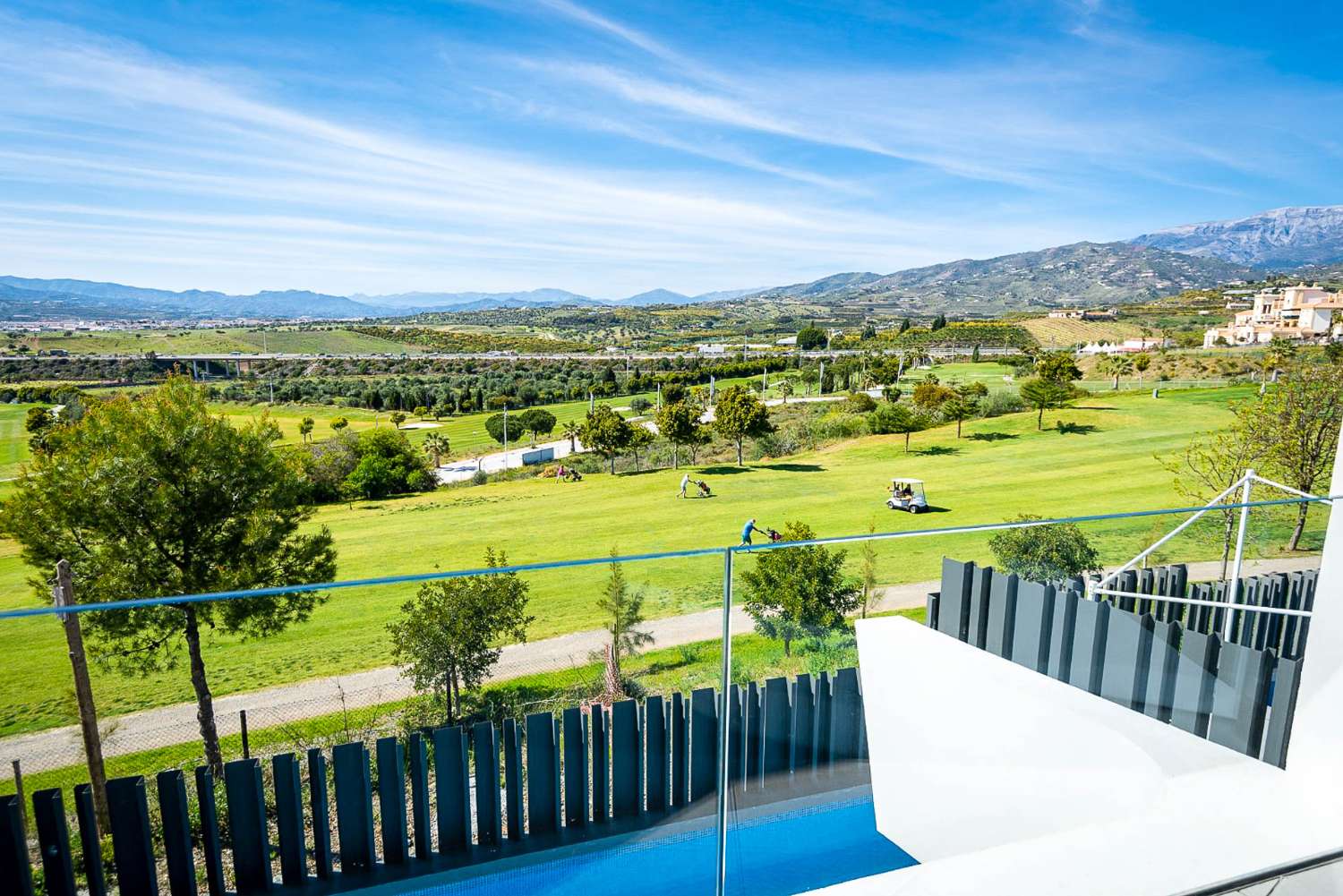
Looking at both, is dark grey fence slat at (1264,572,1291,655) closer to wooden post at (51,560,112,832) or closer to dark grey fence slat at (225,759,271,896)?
dark grey fence slat at (225,759,271,896)

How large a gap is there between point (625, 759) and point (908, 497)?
65.2 ft

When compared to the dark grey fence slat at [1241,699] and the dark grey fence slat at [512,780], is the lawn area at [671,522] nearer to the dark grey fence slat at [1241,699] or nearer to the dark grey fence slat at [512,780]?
the dark grey fence slat at [512,780]

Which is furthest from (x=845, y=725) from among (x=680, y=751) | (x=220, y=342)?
(x=220, y=342)

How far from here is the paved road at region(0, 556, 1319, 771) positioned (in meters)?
2.02

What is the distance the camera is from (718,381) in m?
60.9

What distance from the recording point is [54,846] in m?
1.82

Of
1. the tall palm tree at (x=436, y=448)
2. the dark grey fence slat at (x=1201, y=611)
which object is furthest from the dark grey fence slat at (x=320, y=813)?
the tall palm tree at (x=436, y=448)

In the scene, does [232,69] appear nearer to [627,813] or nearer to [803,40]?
[803,40]

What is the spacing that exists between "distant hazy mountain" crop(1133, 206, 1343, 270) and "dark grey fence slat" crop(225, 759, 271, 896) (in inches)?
4095

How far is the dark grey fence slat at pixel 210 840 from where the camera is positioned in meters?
2.03

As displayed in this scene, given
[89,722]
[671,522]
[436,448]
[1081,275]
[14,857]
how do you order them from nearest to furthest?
[14,857], [89,722], [671,522], [436,448], [1081,275]

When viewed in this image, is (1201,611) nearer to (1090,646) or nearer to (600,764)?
(1090,646)

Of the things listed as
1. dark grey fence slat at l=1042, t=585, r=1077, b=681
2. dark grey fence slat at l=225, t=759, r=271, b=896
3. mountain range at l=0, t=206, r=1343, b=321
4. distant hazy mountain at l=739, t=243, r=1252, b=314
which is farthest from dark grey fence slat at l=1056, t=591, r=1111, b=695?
distant hazy mountain at l=739, t=243, r=1252, b=314

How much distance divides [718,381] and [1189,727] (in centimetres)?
5895
